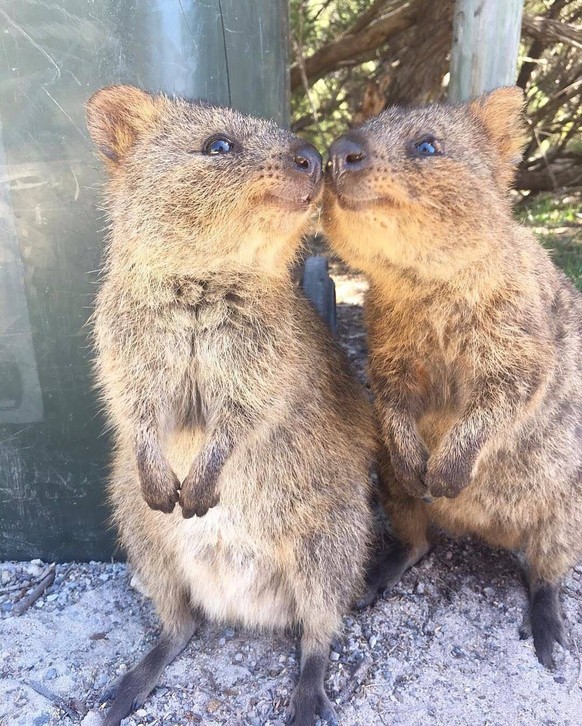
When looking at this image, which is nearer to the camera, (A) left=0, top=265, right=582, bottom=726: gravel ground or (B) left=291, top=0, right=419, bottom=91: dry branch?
(A) left=0, top=265, right=582, bottom=726: gravel ground

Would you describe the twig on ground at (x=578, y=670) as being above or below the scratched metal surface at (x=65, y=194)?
below

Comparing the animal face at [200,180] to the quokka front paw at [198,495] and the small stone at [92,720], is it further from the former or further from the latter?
the small stone at [92,720]

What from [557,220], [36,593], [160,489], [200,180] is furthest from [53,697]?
[557,220]

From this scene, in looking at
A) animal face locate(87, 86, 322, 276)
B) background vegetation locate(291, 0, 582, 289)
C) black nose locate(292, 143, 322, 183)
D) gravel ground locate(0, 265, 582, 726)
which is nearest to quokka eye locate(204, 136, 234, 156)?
animal face locate(87, 86, 322, 276)

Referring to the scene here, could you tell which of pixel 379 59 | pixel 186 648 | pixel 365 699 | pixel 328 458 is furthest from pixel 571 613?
pixel 379 59

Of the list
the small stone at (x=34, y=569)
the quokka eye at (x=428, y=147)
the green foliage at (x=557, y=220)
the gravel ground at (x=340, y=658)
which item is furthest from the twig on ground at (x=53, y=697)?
the green foliage at (x=557, y=220)

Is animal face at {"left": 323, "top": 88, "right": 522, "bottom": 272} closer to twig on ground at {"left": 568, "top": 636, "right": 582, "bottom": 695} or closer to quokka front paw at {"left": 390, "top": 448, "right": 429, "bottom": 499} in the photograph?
quokka front paw at {"left": 390, "top": 448, "right": 429, "bottom": 499}

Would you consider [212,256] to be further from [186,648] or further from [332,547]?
[186,648]
